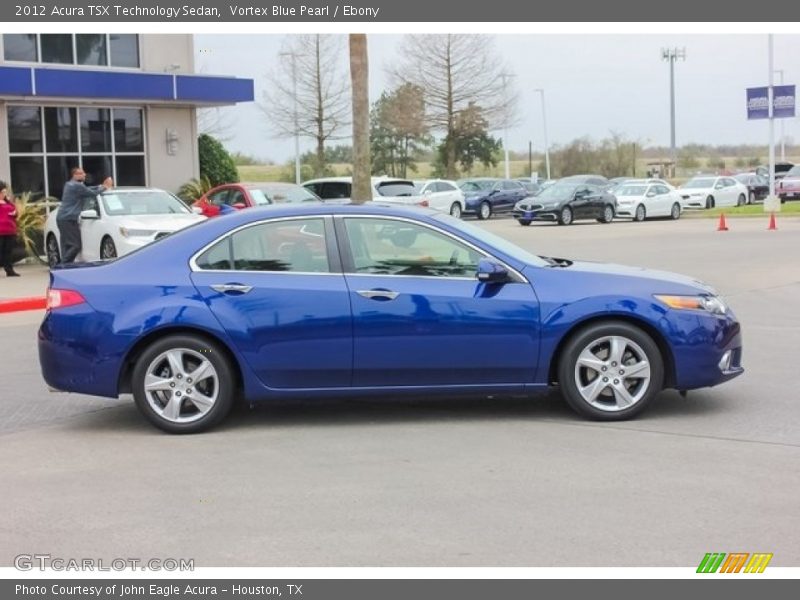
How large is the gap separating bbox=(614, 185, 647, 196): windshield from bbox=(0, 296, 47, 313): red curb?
1071 inches

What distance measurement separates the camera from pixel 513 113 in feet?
203

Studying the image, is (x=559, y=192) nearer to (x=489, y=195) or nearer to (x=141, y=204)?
(x=489, y=195)

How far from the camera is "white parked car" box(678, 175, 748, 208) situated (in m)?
44.0

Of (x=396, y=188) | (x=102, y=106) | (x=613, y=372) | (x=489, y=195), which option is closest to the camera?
(x=613, y=372)

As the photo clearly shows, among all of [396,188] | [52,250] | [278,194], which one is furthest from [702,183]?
[52,250]

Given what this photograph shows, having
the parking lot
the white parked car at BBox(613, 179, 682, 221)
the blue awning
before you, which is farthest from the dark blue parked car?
the parking lot

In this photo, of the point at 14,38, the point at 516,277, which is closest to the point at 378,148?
the point at 14,38

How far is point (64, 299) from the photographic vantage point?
7316mm

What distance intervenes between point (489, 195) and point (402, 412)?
1375 inches

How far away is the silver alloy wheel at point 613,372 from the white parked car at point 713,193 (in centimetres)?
3821

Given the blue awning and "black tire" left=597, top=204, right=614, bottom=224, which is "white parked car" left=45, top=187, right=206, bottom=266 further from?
"black tire" left=597, top=204, right=614, bottom=224

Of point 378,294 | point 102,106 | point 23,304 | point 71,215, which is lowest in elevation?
point 23,304

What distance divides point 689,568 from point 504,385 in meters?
2.76

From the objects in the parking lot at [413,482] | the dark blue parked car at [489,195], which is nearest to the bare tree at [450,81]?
the dark blue parked car at [489,195]
